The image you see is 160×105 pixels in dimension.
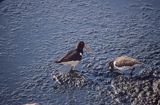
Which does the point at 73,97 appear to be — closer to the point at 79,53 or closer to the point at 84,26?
the point at 79,53

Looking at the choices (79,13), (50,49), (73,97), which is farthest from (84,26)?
(73,97)

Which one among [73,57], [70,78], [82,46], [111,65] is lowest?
[70,78]

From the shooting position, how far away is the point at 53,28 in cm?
790

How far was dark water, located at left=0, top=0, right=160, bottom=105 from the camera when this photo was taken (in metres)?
6.21

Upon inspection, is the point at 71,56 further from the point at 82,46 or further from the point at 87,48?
the point at 87,48

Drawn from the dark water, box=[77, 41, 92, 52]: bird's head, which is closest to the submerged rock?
the dark water

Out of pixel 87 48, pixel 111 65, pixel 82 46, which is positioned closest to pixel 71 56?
pixel 82 46

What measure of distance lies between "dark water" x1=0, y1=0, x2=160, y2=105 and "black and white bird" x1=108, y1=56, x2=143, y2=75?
0.65 ft

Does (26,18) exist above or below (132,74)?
above

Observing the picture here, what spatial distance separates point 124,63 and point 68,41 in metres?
1.46

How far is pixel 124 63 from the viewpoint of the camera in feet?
21.5

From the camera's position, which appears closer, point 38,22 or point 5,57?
point 5,57

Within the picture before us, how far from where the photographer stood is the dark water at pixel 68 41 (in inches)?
245

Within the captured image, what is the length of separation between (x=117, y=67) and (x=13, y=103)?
1.95 m
